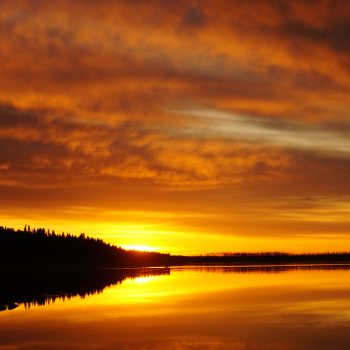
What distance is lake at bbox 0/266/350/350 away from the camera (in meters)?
30.8

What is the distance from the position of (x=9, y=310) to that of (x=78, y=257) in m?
132

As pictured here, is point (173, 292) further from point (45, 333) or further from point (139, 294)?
point (45, 333)

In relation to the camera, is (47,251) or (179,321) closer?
(179,321)

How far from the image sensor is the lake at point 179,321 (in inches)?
1211

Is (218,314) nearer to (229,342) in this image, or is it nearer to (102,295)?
(229,342)

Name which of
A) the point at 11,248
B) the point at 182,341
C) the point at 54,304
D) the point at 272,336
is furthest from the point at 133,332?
the point at 11,248

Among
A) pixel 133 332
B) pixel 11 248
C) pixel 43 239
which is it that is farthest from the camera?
pixel 43 239

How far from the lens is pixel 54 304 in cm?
5156

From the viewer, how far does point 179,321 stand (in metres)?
39.1

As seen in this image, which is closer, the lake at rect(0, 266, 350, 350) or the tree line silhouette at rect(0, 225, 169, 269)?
the lake at rect(0, 266, 350, 350)

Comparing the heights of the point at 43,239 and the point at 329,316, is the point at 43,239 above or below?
above

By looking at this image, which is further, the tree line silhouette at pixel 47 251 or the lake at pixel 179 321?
→ the tree line silhouette at pixel 47 251

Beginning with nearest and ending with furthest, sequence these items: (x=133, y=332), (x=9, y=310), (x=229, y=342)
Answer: (x=229, y=342) → (x=133, y=332) → (x=9, y=310)

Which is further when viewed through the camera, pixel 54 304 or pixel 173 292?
pixel 173 292
